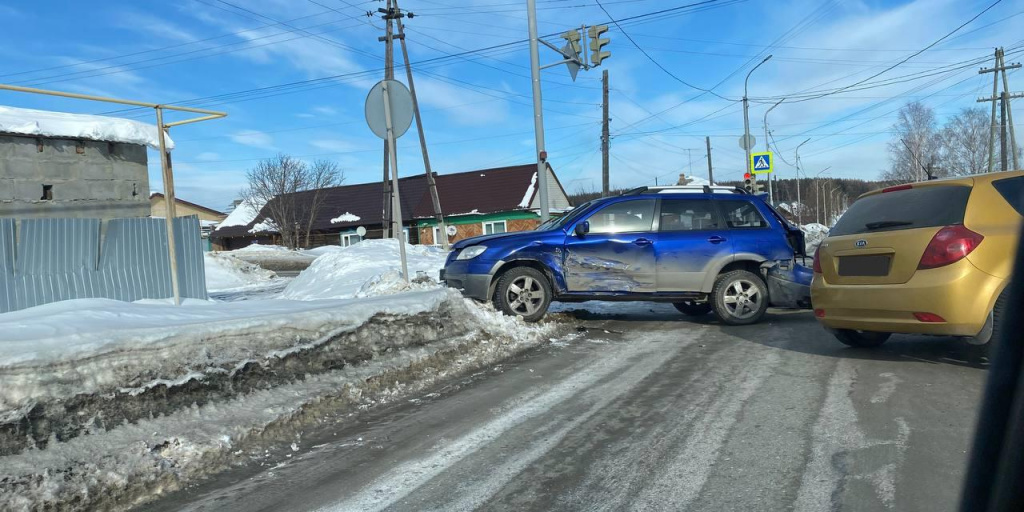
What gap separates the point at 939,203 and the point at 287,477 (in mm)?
5475

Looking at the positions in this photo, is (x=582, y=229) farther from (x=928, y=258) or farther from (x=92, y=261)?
(x=92, y=261)

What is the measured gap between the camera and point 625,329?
8859 mm

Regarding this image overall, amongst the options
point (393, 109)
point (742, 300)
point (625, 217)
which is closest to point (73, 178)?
point (393, 109)

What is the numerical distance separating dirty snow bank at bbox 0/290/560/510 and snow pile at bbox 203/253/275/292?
55.4 feet

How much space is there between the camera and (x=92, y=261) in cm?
1006

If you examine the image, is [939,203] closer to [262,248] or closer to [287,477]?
[287,477]

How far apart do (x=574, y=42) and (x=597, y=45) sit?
0.57 m

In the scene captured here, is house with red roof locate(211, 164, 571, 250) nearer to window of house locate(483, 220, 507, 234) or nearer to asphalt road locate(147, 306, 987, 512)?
window of house locate(483, 220, 507, 234)

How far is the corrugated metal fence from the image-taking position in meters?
9.10

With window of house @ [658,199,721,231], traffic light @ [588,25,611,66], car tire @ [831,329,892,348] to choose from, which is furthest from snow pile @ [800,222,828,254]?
traffic light @ [588,25,611,66]

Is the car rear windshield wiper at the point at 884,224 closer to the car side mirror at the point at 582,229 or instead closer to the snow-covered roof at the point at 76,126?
the car side mirror at the point at 582,229

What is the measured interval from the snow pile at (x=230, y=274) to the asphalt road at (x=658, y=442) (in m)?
18.6

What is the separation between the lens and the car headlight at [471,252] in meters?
8.97

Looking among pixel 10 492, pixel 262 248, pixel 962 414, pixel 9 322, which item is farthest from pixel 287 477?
pixel 262 248
